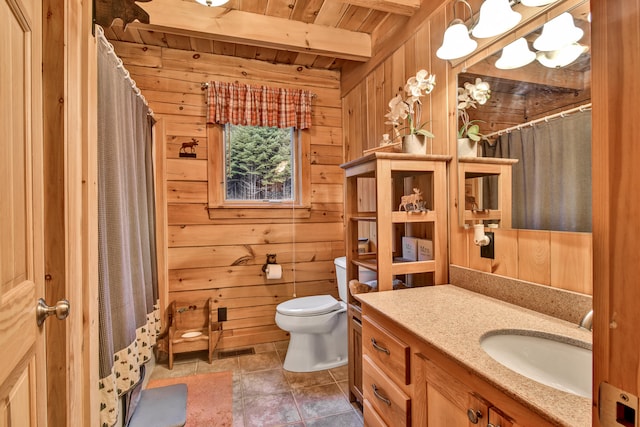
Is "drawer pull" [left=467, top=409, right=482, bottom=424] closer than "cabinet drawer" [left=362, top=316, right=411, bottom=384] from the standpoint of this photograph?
Yes

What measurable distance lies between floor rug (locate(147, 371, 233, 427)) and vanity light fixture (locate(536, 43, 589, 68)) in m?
2.27

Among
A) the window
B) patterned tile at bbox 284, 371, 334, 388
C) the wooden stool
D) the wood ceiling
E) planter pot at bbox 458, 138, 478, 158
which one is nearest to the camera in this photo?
planter pot at bbox 458, 138, 478, 158

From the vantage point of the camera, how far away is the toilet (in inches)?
90.3

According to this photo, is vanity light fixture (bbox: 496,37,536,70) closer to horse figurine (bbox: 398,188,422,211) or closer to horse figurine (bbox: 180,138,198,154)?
horse figurine (bbox: 398,188,422,211)

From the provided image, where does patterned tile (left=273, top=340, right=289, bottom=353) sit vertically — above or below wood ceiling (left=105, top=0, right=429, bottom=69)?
below

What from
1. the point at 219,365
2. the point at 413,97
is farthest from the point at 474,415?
the point at 219,365

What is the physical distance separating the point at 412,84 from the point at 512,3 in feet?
1.64

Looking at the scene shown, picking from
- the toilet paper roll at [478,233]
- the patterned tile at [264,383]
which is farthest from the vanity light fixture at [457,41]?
the patterned tile at [264,383]

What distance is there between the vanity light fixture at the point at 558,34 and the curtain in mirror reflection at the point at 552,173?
0.89 feet

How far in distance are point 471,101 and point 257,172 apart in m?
1.80

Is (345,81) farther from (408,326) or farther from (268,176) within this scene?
(408,326)

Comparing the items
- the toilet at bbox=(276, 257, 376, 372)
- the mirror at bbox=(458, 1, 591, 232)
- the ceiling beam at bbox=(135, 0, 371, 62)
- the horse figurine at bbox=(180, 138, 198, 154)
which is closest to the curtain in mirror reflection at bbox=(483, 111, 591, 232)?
the mirror at bbox=(458, 1, 591, 232)

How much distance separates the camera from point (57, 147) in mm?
Result: 1009

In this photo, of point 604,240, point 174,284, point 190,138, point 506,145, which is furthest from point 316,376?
point 604,240
